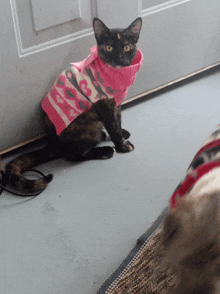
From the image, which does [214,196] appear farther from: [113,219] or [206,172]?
[113,219]

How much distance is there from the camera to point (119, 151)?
1545 millimetres

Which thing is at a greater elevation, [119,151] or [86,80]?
[86,80]

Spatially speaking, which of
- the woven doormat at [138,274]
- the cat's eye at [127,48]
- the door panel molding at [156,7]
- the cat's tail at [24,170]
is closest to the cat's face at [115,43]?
the cat's eye at [127,48]

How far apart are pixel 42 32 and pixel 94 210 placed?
777 millimetres

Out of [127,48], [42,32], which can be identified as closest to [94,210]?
[127,48]

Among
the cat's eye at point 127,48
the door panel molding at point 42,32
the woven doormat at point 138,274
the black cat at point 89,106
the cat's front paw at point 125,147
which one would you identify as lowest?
the woven doormat at point 138,274

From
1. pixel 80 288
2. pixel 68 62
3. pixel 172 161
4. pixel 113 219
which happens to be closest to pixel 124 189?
pixel 113 219

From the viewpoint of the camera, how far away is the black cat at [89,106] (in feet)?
4.24

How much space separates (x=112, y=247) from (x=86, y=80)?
0.66 meters

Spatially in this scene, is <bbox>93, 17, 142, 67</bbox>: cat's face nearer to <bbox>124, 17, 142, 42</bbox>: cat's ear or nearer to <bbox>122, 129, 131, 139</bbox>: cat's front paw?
<bbox>124, 17, 142, 42</bbox>: cat's ear

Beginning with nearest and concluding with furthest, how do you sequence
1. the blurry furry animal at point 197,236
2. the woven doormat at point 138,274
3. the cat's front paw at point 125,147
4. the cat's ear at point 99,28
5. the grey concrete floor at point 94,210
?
the blurry furry animal at point 197,236
the woven doormat at point 138,274
the grey concrete floor at point 94,210
the cat's ear at point 99,28
the cat's front paw at point 125,147

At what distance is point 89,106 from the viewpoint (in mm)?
1381

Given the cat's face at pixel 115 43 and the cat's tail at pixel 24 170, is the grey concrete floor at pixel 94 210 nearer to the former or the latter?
the cat's tail at pixel 24 170

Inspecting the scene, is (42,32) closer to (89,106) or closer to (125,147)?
(89,106)
